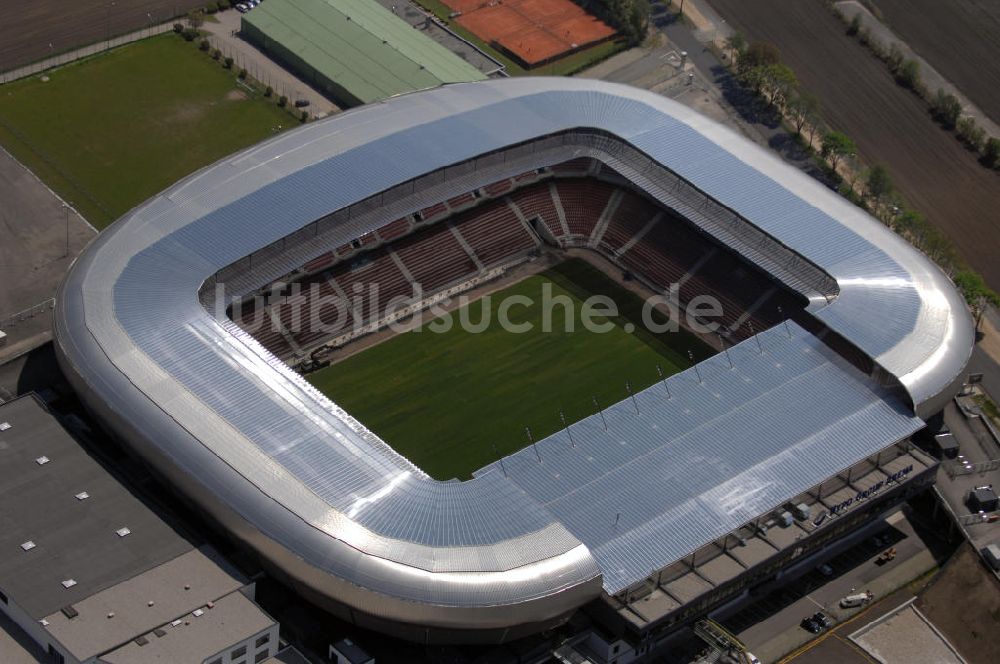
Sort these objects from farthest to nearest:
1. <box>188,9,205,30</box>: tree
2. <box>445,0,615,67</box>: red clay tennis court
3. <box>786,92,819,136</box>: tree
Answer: <box>445,0,615,67</box>: red clay tennis court → <box>188,9,205,30</box>: tree → <box>786,92,819,136</box>: tree

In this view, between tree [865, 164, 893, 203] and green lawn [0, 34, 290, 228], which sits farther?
tree [865, 164, 893, 203]

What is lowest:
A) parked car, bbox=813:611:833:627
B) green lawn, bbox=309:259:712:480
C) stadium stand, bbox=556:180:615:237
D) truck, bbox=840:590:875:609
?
green lawn, bbox=309:259:712:480

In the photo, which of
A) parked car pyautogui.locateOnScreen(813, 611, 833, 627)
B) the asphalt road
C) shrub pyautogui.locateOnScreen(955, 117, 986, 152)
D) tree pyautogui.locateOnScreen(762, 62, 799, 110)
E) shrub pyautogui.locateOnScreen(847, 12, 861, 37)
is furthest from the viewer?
shrub pyautogui.locateOnScreen(847, 12, 861, 37)

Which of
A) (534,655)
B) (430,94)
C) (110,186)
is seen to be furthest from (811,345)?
(110,186)

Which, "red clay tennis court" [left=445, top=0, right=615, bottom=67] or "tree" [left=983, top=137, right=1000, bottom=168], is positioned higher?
"tree" [left=983, top=137, right=1000, bottom=168]

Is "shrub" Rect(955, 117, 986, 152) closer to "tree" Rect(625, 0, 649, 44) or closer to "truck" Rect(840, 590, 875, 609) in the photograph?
"tree" Rect(625, 0, 649, 44)

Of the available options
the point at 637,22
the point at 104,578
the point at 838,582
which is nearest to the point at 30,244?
the point at 104,578

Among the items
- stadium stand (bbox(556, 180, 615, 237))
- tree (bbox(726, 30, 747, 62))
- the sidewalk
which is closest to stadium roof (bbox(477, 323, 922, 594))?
stadium stand (bbox(556, 180, 615, 237))

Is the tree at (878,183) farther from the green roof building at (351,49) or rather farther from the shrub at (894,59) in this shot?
the green roof building at (351,49)
